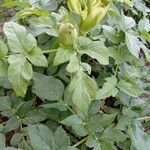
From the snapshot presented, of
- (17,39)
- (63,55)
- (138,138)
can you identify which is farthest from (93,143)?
(17,39)

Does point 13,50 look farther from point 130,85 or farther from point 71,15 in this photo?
point 130,85

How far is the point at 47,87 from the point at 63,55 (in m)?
0.19

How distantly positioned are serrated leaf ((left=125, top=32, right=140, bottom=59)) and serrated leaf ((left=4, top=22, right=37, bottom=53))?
33 cm

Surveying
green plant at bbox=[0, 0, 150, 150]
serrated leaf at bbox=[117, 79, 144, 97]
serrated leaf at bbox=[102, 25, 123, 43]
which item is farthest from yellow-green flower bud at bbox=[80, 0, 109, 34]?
serrated leaf at bbox=[117, 79, 144, 97]

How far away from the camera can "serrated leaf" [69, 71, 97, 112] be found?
106 cm

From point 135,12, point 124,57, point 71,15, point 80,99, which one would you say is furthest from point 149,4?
point 80,99

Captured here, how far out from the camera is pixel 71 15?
3.81 feet

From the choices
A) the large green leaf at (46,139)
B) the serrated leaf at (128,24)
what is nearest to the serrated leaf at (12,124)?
the large green leaf at (46,139)

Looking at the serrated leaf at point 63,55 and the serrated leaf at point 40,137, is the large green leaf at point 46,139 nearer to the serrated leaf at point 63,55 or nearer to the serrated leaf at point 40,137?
the serrated leaf at point 40,137

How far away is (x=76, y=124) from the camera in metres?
1.17

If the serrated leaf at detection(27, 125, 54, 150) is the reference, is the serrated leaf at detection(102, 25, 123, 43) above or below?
above

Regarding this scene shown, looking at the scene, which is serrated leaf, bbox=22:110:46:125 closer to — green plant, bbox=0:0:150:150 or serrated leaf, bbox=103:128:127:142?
green plant, bbox=0:0:150:150

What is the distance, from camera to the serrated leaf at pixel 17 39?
1.11 meters

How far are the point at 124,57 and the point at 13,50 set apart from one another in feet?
1.40
